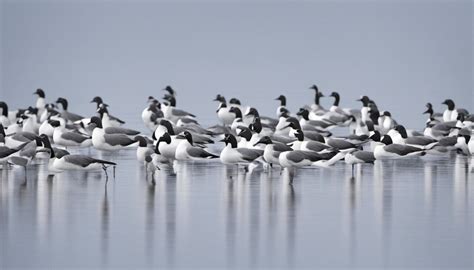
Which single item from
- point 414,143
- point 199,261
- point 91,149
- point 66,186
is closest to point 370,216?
point 199,261

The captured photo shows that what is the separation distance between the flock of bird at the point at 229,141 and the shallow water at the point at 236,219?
A: 1.39ft

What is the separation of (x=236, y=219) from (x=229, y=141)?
547 centimetres

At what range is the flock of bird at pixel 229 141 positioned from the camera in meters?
22.0

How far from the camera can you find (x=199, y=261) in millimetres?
14117

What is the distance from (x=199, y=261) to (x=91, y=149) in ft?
47.7

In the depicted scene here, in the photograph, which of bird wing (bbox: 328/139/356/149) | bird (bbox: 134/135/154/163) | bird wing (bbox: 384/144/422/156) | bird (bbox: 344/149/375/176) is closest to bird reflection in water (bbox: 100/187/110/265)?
bird (bbox: 134/135/154/163)

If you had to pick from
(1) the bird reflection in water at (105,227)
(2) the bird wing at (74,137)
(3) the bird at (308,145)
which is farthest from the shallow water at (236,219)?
(2) the bird wing at (74,137)

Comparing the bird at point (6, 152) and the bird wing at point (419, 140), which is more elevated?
the bird wing at point (419, 140)

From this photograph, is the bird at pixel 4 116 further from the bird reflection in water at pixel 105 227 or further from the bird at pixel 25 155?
the bird reflection in water at pixel 105 227

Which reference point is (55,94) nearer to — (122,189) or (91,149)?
(91,149)

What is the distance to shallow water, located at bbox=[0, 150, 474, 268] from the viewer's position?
47.1 feet

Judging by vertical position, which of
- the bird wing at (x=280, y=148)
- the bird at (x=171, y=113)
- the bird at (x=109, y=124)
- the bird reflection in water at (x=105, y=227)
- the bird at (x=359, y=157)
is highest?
the bird at (x=171, y=113)

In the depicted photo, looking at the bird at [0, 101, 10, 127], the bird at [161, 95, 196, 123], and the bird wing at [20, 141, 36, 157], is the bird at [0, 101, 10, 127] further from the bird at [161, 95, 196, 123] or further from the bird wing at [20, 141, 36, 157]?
the bird wing at [20, 141, 36, 157]

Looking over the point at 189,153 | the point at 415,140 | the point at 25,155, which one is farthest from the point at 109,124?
the point at 415,140
